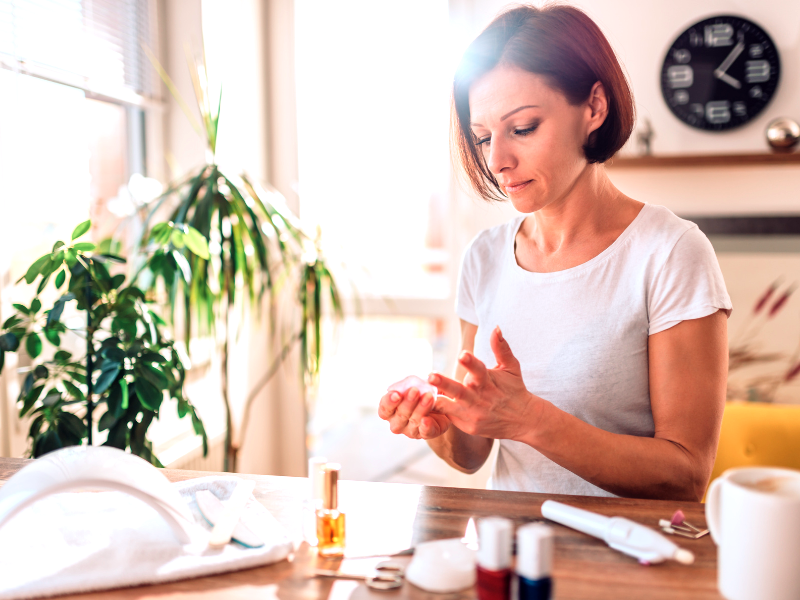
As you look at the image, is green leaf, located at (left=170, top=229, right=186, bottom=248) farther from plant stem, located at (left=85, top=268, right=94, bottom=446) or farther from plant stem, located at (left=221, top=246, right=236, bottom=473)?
plant stem, located at (left=221, top=246, right=236, bottom=473)

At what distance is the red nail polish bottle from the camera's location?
0.51 meters

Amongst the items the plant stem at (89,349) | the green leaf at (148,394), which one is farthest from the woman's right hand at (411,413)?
the plant stem at (89,349)

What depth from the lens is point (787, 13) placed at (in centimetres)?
231

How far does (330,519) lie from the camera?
0.71 m

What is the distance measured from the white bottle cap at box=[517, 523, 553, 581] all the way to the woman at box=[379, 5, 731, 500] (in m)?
0.31

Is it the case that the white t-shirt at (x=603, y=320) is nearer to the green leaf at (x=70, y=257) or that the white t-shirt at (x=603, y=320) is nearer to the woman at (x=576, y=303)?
the woman at (x=576, y=303)

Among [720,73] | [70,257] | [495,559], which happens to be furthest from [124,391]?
[720,73]

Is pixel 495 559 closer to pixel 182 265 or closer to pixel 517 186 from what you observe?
pixel 517 186

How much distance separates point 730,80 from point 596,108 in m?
1.65

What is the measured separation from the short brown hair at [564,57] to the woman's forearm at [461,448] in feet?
1.77

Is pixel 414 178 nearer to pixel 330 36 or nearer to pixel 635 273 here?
pixel 330 36

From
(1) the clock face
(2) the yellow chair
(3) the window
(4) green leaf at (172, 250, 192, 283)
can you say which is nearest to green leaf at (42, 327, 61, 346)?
(4) green leaf at (172, 250, 192, 283)

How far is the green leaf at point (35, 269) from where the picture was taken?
116cm

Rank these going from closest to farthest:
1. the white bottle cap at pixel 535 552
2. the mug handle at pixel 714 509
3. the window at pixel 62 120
A: the white bottle cap at pixel 535 552 < the mug handle at pixel 714 509 < the window at pixel 62 120
